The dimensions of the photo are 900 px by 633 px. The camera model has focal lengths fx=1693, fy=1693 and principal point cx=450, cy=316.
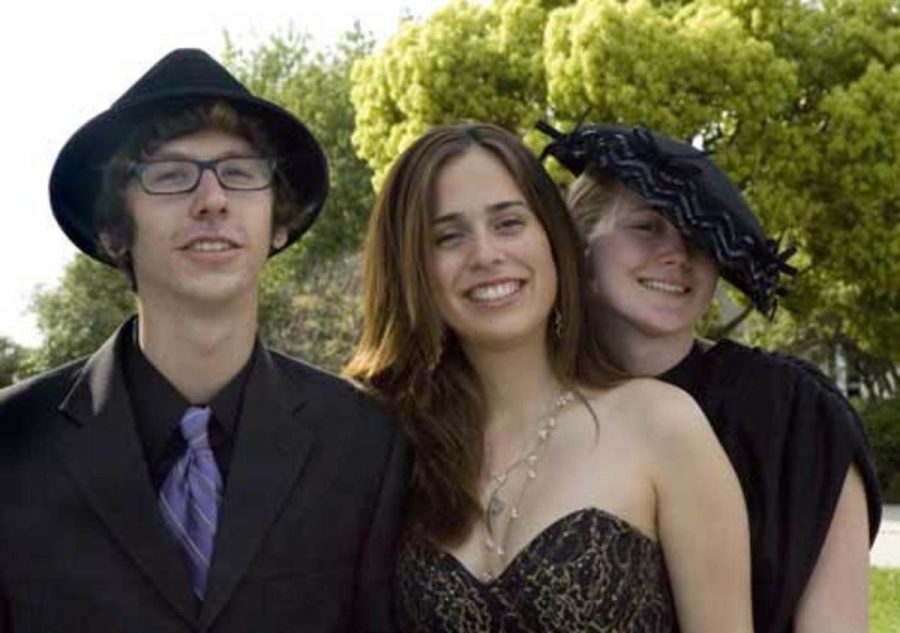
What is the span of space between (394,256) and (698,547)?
3.44ft

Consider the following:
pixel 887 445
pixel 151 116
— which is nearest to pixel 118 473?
pixel 151 116

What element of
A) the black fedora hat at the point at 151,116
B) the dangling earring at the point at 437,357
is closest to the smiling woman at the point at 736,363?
the dangling earring at the point at 437,357

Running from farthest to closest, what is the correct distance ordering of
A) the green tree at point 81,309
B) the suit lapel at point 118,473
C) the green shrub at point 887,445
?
the green tree at point 81,309, the green shrub at point 887,445, the suit lapel at point 118,473

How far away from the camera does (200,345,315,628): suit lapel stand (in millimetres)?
3580

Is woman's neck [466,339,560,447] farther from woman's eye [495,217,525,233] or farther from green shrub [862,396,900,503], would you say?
green shrub [862,396,900,503]

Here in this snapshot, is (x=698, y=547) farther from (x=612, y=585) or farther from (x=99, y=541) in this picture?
(x=99, y=541)

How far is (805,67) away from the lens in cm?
2306

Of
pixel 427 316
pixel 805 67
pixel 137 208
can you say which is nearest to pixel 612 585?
pixel 427 316

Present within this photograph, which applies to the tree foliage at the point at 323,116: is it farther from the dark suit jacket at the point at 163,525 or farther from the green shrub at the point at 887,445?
the dark suit jacket at the point at 163,525

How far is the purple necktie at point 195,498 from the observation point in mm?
3619

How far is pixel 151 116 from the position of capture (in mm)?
3748

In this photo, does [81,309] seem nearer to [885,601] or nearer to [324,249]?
[324,249]

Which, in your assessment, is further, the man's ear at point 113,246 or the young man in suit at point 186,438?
the man's ear at point 113,246

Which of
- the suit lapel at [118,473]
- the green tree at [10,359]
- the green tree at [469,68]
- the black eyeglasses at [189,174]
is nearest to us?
the suit lapel at [118,473]
